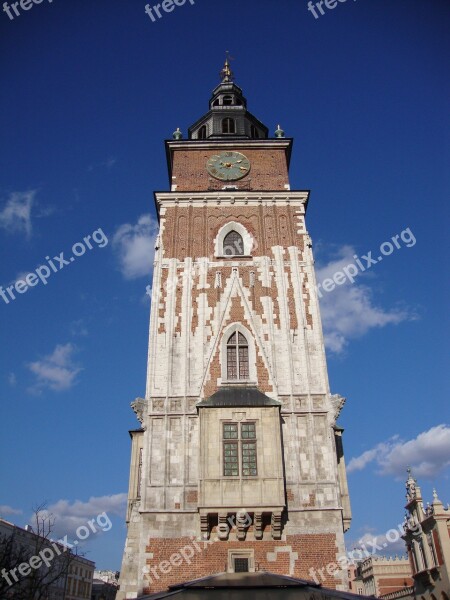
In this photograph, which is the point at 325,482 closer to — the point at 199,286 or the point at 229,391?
the point at 229,391

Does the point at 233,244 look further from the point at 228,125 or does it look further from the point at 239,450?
the point at 239,450

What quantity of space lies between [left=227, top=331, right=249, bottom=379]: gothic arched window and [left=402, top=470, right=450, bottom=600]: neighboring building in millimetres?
28530

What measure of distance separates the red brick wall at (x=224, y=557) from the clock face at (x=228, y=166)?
19697 mm

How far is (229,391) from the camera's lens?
76.2 feet

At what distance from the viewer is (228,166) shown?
105 feet

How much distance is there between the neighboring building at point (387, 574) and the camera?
63062 millimetres

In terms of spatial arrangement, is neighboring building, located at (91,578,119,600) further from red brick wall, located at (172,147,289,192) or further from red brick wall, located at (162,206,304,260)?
red brick wall, located at (172,147,289,192)

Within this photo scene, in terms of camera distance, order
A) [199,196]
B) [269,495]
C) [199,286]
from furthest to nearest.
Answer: [199,196] → [199,286] → [269,495]

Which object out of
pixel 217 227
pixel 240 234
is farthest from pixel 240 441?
pixel 217 227

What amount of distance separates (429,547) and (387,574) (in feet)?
72.2

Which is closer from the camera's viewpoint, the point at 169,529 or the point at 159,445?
the point at 169,529

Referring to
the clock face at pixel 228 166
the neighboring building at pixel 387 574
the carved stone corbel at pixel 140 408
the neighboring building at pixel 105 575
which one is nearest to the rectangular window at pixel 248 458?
the carved stone corbel at pixel 140 408

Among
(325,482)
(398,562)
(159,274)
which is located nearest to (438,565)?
(398,562)

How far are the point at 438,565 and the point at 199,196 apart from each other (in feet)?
115
